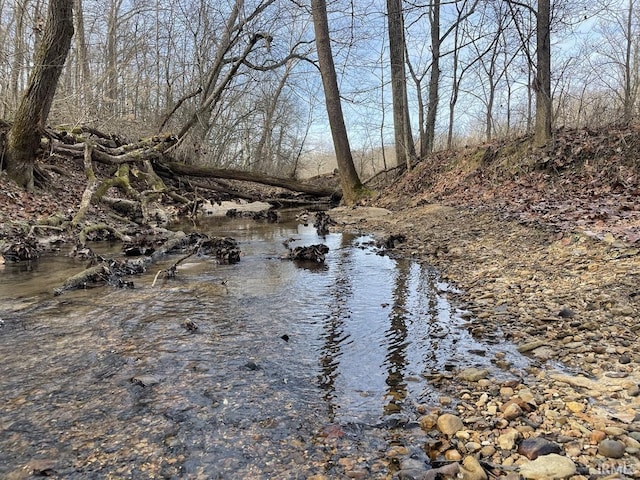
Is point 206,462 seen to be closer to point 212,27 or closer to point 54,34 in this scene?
point 54,34

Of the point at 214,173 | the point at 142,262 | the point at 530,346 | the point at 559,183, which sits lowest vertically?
the point at 530,346

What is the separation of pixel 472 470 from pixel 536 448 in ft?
0.95

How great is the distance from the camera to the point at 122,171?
11023 millimetres

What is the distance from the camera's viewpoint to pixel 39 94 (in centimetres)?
870

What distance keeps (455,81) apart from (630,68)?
13.0 meters

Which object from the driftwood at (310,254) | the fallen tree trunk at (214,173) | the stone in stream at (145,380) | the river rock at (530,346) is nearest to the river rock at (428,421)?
the river rock at (530,346)

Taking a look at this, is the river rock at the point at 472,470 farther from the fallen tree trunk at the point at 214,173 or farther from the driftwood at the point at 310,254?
the fallen tree trunk at the point at 214,173

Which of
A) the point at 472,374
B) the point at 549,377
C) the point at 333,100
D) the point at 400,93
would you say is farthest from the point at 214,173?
the point at 549,377

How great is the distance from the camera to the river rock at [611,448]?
5.29 feet

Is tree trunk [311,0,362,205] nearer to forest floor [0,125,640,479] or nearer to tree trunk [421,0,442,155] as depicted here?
forest floor [0,125,640,479]

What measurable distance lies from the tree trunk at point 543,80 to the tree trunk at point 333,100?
5396mm

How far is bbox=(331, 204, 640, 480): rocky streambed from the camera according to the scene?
168cm

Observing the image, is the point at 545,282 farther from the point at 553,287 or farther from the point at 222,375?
the point at 222,375

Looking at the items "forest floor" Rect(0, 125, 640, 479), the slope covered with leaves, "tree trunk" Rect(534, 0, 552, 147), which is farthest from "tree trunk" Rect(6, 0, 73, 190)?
"tree trunk" Rect(534, 0, 552, 147)
